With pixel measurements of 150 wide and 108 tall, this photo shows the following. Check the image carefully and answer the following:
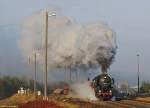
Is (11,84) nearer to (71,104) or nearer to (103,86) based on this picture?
(103,86)

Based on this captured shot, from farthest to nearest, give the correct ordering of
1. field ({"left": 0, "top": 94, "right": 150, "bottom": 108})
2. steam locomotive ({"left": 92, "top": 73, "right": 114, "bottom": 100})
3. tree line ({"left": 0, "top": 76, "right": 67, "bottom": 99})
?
tree line ({"left": 0, "top": 76, "right": 67, "bottom": 99})
steam locomotive ({"left": 92, "top": 73, "right": 114, "bottom": 100})
field ({"left": 0, "top": 94, "right": 150, "bottom": 108})

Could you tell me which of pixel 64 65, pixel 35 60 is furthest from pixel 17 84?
pixel 64 65

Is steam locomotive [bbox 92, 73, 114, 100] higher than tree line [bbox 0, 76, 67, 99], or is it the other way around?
steam locomotive [bbox 92, 73, 114, 100]

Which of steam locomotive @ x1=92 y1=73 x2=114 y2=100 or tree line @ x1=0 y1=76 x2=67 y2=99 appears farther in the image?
tree line @ x1=0 y1=76 x2=67 y2=99

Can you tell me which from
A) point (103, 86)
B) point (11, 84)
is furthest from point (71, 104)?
point (11, 84)

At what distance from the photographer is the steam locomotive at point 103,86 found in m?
57.3

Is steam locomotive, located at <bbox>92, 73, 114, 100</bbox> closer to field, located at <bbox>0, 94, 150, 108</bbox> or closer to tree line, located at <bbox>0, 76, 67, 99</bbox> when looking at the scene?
field, located at <bbox>0, 94, 150, 108</bbox>

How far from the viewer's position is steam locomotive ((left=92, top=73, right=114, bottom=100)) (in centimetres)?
5734

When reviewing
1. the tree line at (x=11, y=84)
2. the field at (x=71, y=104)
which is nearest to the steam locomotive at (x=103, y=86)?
the field at (x=71, y=104)

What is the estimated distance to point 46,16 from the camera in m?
44.7

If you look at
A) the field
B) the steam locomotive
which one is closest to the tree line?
the steam locomotive

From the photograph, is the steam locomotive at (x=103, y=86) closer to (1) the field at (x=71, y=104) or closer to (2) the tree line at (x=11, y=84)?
(1) the field at (x=71, y=104)

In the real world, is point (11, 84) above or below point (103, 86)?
below

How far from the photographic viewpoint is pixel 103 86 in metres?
57.4
